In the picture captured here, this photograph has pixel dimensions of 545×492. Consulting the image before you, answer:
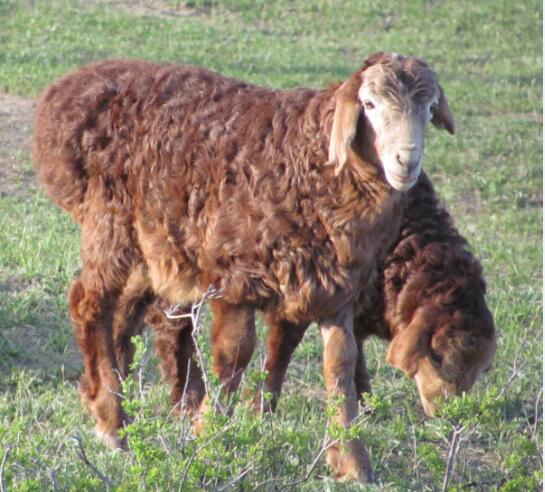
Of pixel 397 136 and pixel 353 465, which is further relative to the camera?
pixel 353 465

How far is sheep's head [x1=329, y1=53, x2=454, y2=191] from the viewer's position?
530cm

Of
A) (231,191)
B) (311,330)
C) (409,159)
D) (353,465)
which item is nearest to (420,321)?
(353,465)

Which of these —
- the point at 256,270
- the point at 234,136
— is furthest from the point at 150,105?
the point at 256,270

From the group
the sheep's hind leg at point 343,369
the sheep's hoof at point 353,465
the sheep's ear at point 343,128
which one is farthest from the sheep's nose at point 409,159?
the sheep's hoof at point 353,465

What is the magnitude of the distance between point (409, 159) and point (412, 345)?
57.6 inches

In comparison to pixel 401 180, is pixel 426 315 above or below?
below

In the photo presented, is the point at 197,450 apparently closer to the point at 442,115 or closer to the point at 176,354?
the point at 442,115

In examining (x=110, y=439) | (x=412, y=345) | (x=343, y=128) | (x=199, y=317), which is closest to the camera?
(x=343, y=128)

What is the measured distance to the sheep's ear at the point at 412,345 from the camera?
21.1ft

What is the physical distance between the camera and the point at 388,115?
5363mm

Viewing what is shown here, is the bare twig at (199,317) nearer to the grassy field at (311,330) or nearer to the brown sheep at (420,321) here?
the grassy field at (311,330)

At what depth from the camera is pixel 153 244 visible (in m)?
6.04

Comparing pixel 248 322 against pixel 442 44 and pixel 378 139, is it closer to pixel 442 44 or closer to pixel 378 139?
pixel 378 139

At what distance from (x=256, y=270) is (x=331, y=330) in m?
0.49
